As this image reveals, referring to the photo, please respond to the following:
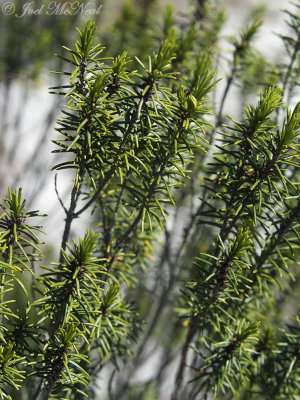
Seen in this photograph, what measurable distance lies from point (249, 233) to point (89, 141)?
59 cm

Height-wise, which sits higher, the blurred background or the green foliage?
the blurred background

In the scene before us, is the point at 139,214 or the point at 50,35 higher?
the point at 50,35

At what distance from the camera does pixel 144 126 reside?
Answer: 125 centimetres

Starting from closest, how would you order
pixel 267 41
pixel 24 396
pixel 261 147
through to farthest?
pixel 261 147 → pixel 24 396 → pixel 267 41

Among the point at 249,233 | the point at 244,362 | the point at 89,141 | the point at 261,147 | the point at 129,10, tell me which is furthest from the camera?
the point at 129,10

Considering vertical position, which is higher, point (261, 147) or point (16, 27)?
point (16, 27)

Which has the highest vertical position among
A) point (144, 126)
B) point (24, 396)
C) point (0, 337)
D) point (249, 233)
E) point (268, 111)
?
point (268, 111)

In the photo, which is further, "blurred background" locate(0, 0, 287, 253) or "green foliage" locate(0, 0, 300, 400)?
"blurred background" locate(0, 0, 287, 253)

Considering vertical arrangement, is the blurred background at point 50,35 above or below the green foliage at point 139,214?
above

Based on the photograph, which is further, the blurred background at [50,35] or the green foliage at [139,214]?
the blurred background at [50,35]

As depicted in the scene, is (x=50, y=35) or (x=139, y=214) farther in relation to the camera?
(x=50, y=35)

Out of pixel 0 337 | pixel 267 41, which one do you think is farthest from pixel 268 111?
pixel 267 41

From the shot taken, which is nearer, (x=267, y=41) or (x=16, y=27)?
(x=16, y=27)

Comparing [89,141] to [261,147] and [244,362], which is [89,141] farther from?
[244,362]
